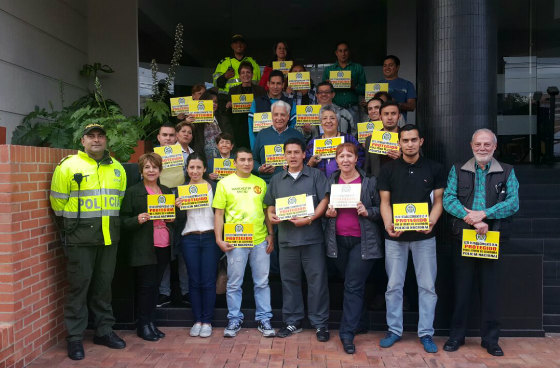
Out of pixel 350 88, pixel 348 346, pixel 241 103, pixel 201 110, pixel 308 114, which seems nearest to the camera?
pixel 348 346

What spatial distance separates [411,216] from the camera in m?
4.82

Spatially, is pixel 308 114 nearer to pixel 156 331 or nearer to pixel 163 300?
pixel 163 300

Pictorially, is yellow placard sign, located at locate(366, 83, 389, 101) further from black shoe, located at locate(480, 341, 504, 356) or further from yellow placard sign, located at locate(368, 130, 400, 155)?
black shoe, located at locate(480, 341, 504, 356)

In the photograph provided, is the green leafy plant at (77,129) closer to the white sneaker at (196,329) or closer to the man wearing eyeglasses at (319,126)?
the man wearing eyeglasses at (319,126)

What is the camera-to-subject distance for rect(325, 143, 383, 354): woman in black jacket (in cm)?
499

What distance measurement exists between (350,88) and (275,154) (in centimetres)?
218

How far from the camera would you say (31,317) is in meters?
4.63

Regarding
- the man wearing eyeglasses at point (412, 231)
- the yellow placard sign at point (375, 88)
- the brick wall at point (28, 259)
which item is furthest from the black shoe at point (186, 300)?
the yellow placard sign at point (375, 88)

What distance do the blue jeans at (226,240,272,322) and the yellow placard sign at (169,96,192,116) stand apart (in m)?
2.30

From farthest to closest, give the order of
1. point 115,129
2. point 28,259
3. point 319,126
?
point 115,129 < point 319,126 < point 28,259

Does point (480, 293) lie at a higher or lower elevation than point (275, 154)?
lower

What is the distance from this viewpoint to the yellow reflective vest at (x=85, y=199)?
479 centimetres

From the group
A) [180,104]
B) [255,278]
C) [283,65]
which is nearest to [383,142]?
[255,278]

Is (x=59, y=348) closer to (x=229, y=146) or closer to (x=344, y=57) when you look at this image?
(x=229, y=146)
